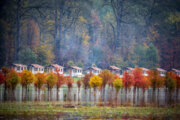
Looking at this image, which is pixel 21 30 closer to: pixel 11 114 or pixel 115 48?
pixel 115 48

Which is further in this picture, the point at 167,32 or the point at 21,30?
the point at 167,32

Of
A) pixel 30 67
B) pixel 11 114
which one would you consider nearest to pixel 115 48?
pixel 30 67

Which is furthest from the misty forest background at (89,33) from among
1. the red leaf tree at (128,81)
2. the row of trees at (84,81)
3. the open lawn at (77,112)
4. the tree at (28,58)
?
the open lawn at (77,112)

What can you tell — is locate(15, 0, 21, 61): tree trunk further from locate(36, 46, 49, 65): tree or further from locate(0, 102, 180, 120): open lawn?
locate(0, 102, 180, 120): open lawn

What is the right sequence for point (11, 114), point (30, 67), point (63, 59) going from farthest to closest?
1. point (63, 59)
2. point (30, 67)
3. point (11, 114)

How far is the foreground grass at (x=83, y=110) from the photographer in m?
44.8

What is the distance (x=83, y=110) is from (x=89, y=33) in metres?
145

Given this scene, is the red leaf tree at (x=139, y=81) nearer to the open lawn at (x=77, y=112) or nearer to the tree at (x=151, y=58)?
the open lawn at (x=77, y=112)

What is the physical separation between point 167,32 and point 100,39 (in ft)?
147

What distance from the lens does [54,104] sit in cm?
5356

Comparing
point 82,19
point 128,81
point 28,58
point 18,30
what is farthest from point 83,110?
point 82,19

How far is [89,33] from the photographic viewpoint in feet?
626

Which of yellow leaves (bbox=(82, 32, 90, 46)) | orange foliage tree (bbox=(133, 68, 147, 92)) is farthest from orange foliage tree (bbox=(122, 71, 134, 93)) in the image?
yellow leaves (bbox=(82, 32, 90, 46))

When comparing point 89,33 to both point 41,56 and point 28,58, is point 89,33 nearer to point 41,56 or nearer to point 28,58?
point 41,56
